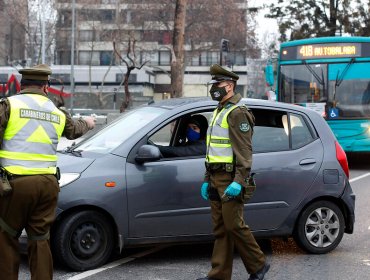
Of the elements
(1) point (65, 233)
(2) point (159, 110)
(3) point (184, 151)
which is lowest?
(1) point (65, 233)

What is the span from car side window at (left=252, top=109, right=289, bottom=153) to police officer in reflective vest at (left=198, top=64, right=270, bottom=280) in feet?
4.09

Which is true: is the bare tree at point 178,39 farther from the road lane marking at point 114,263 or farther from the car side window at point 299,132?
the road lane marking at point 114,263

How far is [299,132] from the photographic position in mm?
6395

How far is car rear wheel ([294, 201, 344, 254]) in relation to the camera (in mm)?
6301

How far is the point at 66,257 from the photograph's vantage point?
A: 541 cm

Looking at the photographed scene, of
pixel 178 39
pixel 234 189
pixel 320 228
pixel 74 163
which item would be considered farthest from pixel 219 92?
pixel 178 39

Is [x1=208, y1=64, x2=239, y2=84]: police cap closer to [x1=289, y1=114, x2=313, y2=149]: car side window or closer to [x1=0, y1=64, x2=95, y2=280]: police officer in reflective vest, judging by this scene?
[x1=0, y1=64, x2=95, y2=280]: police officer in reflective vest

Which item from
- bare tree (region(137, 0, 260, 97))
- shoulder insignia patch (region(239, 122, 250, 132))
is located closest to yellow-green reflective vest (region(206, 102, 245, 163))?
shoulder insignia patch (region(239, 122, 250, 132))

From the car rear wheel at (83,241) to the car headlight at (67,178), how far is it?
288 mm

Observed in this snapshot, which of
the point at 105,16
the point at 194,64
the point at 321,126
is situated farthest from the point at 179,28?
the point at 194,64

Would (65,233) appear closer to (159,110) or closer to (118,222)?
(118,222)

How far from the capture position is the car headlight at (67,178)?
17.8ft

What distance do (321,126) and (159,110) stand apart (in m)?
1.71

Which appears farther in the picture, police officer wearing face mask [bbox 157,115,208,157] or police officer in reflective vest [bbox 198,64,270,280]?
police officer wearing face mask [bbox 157,115,208,157]
